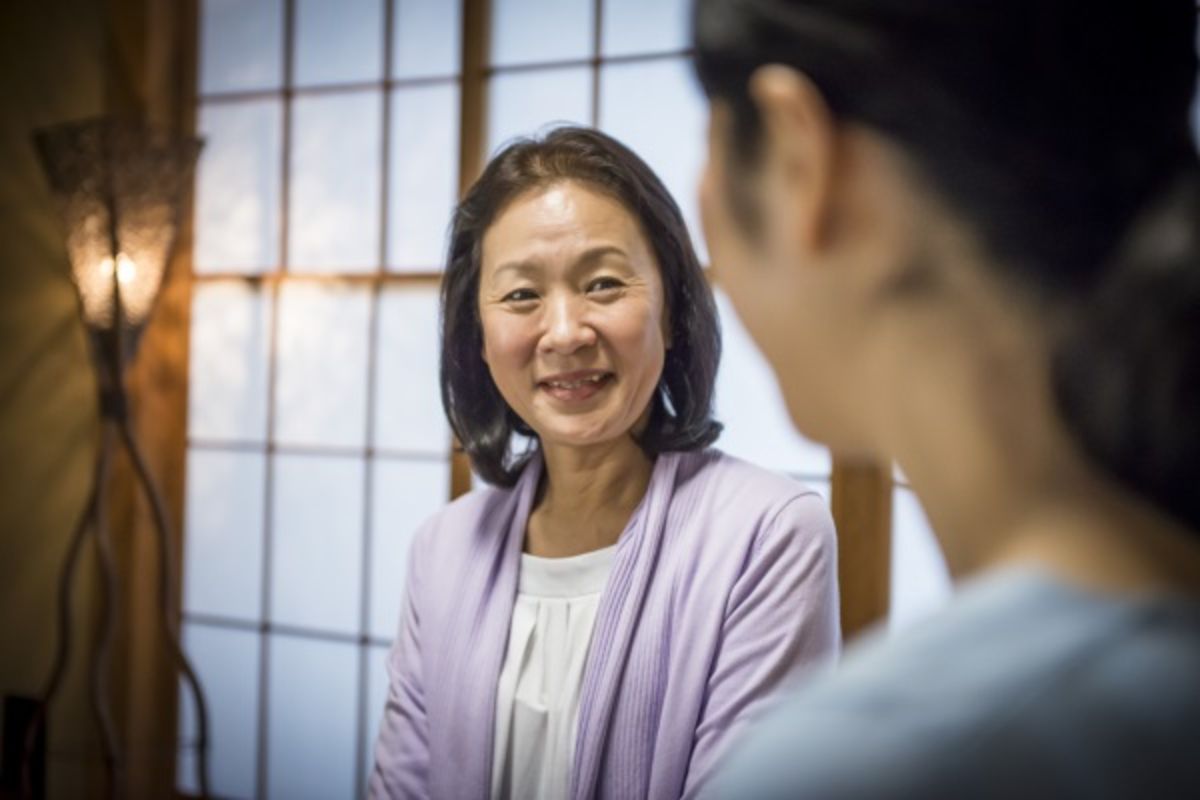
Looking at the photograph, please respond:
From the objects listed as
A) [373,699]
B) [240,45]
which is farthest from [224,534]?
[240,45]

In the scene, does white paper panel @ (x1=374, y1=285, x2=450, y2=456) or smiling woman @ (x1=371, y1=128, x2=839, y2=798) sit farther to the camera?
white paper panel @ (x1=374, y1=285, x2=450, y2=456)

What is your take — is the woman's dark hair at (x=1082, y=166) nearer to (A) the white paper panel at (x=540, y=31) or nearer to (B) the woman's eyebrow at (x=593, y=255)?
(B) the woman's eyebrow at (x=593, y=255)

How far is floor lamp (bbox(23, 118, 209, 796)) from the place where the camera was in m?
1.90

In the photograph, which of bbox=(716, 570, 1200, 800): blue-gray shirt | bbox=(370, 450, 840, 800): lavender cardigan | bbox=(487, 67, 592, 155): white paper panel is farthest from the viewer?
bbox=(487, 67, 592, 155): white paper panel

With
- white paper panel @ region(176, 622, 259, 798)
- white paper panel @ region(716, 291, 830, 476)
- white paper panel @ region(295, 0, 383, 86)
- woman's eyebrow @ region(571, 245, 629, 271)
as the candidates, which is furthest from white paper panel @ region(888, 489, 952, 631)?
white paper panel @ region(176, 622, 259, 798)

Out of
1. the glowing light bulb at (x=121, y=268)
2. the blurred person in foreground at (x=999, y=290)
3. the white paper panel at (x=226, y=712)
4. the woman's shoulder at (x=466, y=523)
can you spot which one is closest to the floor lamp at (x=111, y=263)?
the glowing light bulb at (x=121, y=268)

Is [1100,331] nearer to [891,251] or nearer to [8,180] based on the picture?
[891,251]

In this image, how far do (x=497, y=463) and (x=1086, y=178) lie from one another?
85cm

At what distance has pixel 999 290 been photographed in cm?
38

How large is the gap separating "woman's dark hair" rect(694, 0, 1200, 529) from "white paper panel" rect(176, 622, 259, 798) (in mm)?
2073

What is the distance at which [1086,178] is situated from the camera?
0.37 m

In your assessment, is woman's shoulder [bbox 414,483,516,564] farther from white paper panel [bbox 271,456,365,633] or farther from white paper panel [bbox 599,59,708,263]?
white paper panel [bbox 271,456,365,633]

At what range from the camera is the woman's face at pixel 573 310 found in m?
1.01

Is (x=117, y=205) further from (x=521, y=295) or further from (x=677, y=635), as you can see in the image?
(x=677, y=635)
